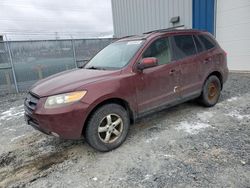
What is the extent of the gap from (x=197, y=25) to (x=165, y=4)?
227 centimetres

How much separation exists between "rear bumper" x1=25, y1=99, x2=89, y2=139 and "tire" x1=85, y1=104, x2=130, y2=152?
171mm

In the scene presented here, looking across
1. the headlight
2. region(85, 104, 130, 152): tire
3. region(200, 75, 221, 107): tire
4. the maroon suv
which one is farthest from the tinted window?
the headlight

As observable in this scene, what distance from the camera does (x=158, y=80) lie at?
3.61m

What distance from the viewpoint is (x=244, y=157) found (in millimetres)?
2785

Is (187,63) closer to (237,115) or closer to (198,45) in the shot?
(198,45)

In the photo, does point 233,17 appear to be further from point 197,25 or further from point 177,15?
point 177,15

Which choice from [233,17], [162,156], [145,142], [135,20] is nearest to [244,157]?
[162,156]

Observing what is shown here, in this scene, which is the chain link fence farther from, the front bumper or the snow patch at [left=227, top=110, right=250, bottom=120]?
the snow patch at [left=227, top=110, right=250, bottom=120]

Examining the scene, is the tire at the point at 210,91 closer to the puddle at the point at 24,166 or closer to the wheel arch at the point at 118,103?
the wheel arch at the point at 118,103

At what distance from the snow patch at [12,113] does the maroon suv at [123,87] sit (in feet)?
8.34

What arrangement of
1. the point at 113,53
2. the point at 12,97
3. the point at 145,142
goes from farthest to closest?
the point at 12,97 → the point at 113,53 → the point at 145,142

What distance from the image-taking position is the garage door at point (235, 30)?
315 inches

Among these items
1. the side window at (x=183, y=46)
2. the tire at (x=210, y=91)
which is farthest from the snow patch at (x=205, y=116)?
the side window at (x=183, y=46)

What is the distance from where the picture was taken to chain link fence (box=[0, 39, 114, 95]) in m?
8.09
